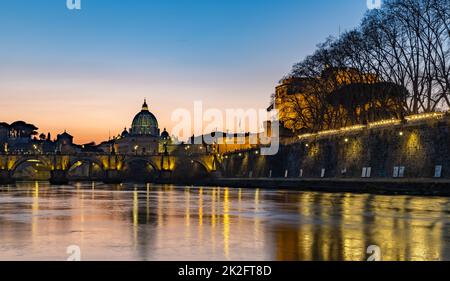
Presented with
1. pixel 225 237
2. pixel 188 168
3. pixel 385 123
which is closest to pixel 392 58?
pixel 385 123

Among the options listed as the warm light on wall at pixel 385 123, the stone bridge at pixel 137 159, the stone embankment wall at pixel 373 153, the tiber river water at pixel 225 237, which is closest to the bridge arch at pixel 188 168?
the stone bridge at pixel 137 159

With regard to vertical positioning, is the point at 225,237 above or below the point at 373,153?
below

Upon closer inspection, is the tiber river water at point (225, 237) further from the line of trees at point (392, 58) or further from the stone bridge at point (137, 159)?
the stone bridge at point (137, 159)

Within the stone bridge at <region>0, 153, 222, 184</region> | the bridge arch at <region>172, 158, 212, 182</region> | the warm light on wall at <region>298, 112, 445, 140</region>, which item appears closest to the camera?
the warm light on wall at <region>298, 112, 445, 140</region>

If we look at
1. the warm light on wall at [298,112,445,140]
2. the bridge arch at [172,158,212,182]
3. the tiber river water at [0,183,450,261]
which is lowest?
the tiber river water at [0,183,450,261]

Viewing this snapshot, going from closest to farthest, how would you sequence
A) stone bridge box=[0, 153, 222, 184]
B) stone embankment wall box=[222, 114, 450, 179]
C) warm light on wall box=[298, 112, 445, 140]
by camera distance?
stone embankment wall box=[222, 114, 450, 179] < warm light on wall box=[298, 112, 445, 140] < stone bridge box=[0, 153, 222, 184]

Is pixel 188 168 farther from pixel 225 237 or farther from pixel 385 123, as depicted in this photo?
pixel 225 237

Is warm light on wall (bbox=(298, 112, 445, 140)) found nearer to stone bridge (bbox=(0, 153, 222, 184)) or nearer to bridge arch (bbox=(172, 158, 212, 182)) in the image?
stone bridge (bbox=(0, 153, 222, 184))

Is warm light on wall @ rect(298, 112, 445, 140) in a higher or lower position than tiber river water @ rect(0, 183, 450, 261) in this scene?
higher

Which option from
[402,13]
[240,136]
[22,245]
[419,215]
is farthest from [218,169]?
[22,245]

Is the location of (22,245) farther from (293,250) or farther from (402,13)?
(402,13)

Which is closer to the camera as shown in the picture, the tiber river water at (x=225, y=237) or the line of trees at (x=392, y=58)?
the tiber river water at (x=225, y=237)

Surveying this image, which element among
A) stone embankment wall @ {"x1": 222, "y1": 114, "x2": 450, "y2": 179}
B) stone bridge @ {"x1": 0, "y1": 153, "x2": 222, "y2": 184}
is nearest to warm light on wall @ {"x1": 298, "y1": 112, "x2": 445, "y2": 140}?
stone embankment wall @ {"x1": 222, "y1": 114, "x2": 450, "y2": 179}
